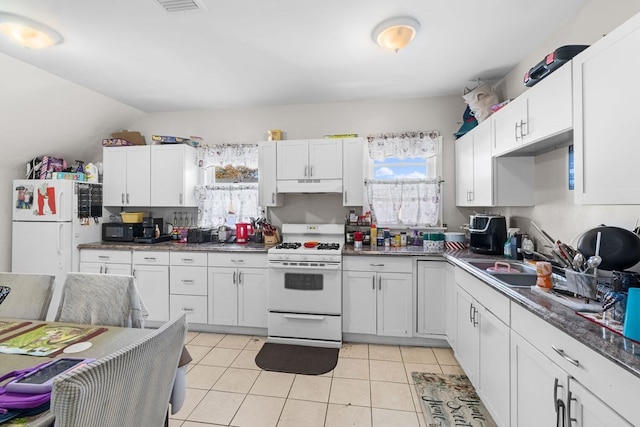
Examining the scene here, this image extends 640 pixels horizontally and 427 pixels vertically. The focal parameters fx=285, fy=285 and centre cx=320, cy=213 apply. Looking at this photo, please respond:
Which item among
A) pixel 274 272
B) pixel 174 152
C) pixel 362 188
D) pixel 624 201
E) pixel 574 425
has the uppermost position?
pixel 174 152

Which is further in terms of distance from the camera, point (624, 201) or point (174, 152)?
point (174, 152)

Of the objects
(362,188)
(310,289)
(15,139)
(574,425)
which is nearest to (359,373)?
(310,289)

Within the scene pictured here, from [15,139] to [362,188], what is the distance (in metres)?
3.71

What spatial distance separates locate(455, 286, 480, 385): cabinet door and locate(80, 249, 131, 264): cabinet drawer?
11.1 ft

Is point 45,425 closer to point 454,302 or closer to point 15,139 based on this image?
point 454,302

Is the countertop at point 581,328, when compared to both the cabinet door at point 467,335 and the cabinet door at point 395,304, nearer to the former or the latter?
the cabinet door at point 467,335

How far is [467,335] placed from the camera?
7.09 ft

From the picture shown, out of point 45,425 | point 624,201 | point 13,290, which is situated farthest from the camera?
point 13,290

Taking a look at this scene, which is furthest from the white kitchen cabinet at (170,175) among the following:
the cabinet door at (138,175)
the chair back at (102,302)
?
the chair back at (102,302)

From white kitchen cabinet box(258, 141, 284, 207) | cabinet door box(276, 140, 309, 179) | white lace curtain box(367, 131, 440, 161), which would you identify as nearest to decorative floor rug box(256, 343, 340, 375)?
white kitchen cabinet box(258, 141, 284, 207)

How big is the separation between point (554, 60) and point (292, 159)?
91.6 inches

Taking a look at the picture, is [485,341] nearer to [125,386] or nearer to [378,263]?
[378,263]

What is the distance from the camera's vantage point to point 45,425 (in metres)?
0.73

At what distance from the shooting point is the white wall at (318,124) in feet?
10.9
